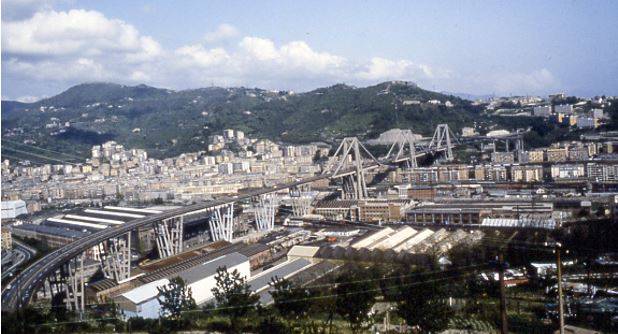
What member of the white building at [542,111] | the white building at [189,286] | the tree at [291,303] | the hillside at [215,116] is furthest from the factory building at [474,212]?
the white building at [542,111]

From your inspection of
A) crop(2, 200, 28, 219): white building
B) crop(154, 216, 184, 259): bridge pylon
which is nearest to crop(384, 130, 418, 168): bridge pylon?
crop(154, 216, 184, 259): bridge pylon

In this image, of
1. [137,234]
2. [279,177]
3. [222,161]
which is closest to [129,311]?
[137,234]

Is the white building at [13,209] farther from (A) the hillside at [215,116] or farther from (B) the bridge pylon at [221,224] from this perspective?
(A) the hillside at [215,116]

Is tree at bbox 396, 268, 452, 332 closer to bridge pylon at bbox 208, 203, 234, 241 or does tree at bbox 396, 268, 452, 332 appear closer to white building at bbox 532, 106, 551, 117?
bridge pylon at bbox 208, 203, 234, 241

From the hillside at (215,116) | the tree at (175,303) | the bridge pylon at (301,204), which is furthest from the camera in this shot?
the hillside at (215,116)

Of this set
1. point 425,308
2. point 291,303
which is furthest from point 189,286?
point 425,308

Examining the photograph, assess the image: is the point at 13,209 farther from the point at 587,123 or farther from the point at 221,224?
the point at 587,123

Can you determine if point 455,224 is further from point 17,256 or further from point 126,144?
point 126,144
